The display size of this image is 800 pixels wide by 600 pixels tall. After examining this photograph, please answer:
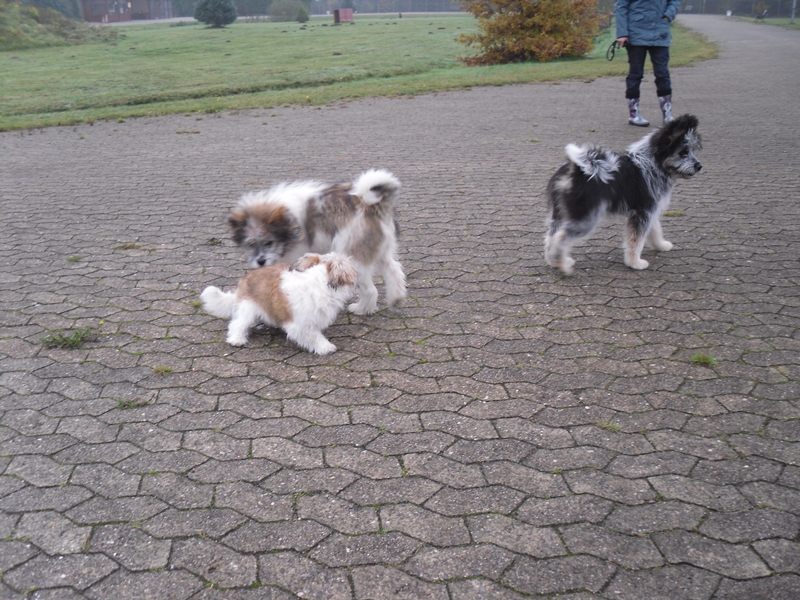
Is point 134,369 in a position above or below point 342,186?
below

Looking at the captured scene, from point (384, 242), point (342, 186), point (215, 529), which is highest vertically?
point (342, 186)

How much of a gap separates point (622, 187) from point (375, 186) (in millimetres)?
2394

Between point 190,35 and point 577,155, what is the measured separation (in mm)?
45458

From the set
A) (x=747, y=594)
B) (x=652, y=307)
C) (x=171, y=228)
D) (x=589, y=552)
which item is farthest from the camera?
(x=171, y=228)

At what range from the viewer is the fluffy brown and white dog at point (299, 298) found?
4887mm

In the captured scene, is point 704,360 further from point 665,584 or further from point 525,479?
point 665,584

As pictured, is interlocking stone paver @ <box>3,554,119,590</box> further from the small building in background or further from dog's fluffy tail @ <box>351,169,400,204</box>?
the small building in background

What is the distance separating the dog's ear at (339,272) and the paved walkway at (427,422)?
52 centimetres

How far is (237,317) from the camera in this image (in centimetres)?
519

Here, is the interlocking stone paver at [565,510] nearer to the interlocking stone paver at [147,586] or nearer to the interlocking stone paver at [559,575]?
the interlocking stone paver at [559,575]

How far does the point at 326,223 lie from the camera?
5.32 m

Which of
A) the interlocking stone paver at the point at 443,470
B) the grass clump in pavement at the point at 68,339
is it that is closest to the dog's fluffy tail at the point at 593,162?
the interlocking stone paver at the point at 443,470

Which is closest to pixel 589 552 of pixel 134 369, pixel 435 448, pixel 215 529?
pixel 435 448

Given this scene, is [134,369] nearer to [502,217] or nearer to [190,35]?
[502,217]
